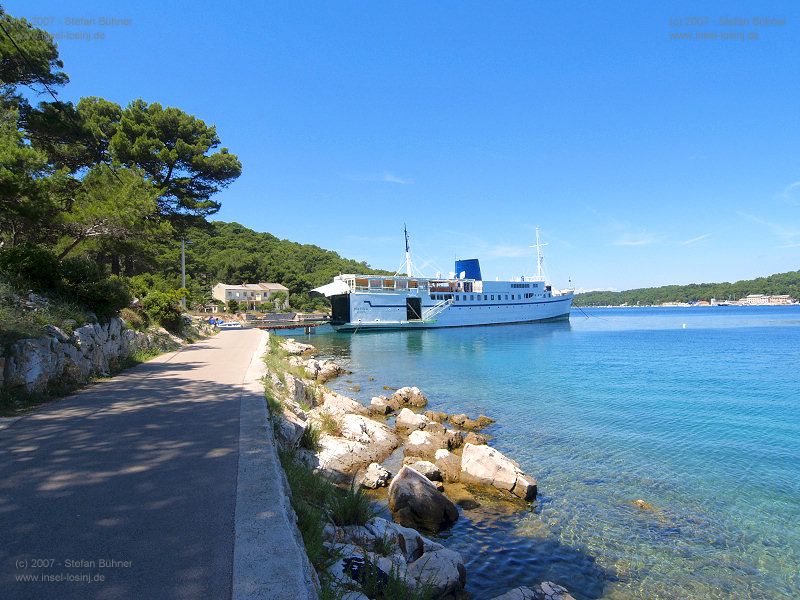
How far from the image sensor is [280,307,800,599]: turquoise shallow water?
5531mm

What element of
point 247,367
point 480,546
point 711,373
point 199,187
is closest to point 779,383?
point 711,373

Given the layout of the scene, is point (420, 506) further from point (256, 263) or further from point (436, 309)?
point (256, 263)

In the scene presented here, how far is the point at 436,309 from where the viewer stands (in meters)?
58.8

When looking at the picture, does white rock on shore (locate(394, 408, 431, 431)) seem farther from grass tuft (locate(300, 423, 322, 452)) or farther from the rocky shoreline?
grass tuft (locate(300, 423, 322, 452))

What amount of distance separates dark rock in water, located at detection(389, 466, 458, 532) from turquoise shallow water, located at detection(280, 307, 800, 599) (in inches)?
14.2

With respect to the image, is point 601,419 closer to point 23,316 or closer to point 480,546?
point 480,546

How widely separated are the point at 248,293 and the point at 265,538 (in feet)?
228

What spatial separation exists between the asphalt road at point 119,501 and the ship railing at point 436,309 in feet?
171

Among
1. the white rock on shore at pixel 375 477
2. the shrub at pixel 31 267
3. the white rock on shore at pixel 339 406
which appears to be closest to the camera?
the white rock on shore at pixel 375 477

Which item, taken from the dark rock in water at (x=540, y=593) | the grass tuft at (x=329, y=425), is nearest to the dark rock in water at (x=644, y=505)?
the dark rock in water at (x=540, y=593)

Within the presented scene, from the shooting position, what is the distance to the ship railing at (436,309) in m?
58.5

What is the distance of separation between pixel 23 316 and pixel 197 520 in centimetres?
648

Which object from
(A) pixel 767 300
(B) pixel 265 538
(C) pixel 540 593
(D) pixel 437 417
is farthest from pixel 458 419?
(A) pixel 767 300

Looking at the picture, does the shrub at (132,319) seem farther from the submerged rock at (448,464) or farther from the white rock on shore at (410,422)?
the submerged rock at (448,464)
